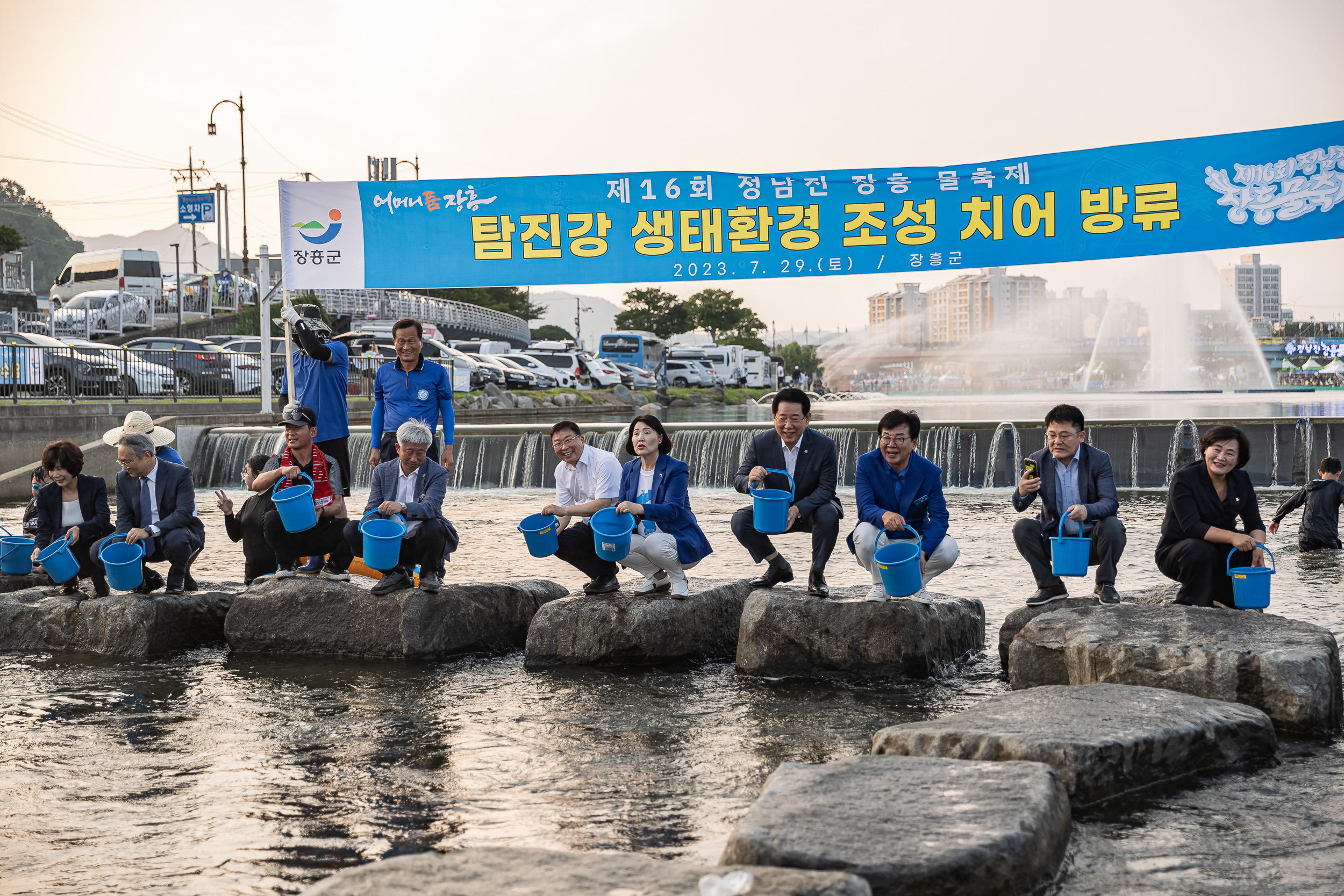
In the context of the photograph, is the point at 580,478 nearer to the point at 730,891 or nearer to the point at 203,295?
the point at 730,891

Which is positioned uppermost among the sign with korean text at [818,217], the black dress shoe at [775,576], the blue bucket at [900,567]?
the sign with korean text at [818,217]

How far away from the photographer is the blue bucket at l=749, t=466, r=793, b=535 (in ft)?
19.1

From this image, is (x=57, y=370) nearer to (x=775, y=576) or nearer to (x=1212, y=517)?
(x=775, y=576)

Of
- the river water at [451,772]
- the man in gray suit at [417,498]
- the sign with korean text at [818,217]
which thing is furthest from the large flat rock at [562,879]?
the sign with korean text at [818,217]

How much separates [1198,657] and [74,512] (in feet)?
20.5

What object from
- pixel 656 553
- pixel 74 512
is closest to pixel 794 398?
pixel 656 553

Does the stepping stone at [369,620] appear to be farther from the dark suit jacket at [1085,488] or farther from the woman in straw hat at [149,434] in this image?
the dark suit jacket at [1085,488]

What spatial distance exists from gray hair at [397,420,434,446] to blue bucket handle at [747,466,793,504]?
73.4 inches

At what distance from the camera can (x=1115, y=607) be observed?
213 inches

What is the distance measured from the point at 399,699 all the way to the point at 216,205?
50008mm

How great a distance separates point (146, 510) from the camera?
647 cm

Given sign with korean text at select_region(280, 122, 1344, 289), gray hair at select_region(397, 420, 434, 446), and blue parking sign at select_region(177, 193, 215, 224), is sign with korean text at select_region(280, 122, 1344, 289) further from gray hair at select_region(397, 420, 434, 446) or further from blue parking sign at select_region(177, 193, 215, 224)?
blue parking sign at select_region(177, 193, 215, 224)

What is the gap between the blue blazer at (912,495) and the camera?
5.78 meters

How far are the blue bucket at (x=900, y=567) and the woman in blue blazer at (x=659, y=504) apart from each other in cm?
99
